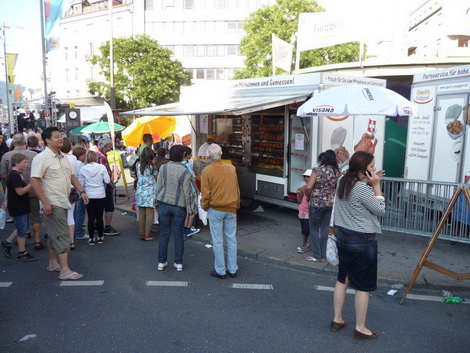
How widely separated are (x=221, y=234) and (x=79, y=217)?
3183mm

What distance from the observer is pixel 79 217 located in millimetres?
7293

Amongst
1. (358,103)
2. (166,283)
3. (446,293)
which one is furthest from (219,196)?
(446,293)

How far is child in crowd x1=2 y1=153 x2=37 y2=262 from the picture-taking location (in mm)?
5895

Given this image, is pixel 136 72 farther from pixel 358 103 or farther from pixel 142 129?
pixel 358 103

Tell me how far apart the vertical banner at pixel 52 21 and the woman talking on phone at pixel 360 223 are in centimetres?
1934

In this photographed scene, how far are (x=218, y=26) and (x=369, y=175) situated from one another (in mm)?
49407

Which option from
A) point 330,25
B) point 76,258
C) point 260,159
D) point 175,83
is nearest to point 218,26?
point 175,83

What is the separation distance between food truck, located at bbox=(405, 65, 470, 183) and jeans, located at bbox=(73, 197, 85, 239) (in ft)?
19.9

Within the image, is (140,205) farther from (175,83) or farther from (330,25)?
(175,83)

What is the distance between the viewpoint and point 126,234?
7.72m

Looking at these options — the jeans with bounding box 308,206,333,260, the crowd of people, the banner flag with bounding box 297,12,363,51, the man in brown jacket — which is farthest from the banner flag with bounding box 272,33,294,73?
the man in brown jacket

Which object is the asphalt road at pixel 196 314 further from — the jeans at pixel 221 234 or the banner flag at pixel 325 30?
the banner flag at pixel 325 30

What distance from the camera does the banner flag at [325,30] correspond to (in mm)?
14508

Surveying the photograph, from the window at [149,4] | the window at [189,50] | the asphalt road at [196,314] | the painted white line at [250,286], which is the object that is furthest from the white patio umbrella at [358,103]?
the window at [149,4]
